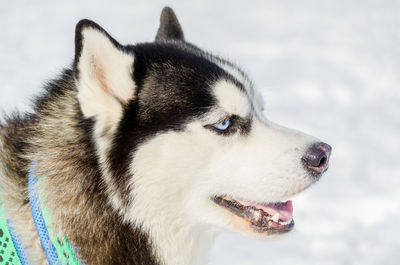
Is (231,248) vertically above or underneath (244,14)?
underneath

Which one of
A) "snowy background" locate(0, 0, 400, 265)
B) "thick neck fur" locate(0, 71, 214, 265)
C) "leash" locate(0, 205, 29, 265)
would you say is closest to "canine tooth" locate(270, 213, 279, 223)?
"thick neck fur" locate(0, 71, 214, 265)

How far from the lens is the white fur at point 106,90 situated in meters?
2.67

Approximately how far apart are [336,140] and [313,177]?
3.10 m

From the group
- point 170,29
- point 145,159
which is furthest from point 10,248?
point 170,29

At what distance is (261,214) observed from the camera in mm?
2926

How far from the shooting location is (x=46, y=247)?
8.79 feet

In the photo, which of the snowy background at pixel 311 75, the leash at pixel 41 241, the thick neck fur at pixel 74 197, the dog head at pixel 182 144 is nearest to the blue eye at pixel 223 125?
the dog head at pixel 182 144

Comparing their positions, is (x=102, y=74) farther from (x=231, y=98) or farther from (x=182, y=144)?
(x=231, y=98)

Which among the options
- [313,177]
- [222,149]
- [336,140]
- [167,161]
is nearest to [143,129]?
[167,161]

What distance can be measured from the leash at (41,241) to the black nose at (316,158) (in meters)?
1.00

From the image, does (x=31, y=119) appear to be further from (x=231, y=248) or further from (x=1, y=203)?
(x=231, y=248)

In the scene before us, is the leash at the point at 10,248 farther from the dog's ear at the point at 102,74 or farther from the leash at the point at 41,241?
the dog's ear at the point at 102,74

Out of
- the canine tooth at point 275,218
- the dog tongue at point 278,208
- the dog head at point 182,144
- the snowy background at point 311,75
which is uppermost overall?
the dog head at point 182,144

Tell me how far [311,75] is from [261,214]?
444 centimetres
